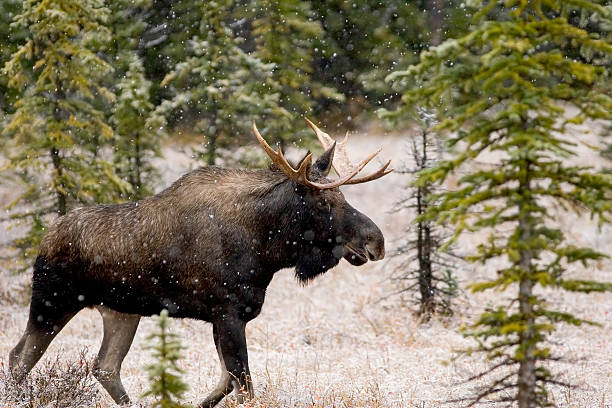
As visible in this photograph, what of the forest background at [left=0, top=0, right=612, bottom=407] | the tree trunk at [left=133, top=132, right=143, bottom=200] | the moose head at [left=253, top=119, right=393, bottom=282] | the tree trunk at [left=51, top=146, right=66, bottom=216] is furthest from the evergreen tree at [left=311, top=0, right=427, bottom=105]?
the moose head at [left=253, top=119, right=393, bottom=282]

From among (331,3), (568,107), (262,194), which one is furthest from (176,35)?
(568,107)

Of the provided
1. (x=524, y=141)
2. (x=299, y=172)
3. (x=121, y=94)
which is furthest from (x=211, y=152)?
(x=524, y=141)

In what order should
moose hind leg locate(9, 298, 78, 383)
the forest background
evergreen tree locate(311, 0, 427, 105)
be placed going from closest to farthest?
the forest background, moose hind leg locate(9, 298, 78, 383), evergreen tree locate(311, 0, 427, 105)

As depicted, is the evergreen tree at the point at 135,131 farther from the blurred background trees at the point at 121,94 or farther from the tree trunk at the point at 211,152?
the tree trunk at the point at 211,152

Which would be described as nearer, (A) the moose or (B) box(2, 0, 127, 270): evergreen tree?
(A) the moose

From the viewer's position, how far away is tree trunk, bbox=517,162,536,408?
185 inches

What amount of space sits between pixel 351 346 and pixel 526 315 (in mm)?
6528

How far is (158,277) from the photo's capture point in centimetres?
696

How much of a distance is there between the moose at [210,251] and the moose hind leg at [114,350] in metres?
0.40

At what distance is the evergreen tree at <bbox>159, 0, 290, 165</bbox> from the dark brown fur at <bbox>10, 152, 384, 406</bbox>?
6841 mm

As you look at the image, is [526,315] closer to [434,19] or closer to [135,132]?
[135,132]

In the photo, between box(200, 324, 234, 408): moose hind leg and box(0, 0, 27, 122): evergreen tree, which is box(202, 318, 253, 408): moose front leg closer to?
box(200, 324, 234, 408): moose hind leg

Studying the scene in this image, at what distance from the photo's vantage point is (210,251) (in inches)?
269

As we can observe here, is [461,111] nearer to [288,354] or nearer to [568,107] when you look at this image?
[288,354]
